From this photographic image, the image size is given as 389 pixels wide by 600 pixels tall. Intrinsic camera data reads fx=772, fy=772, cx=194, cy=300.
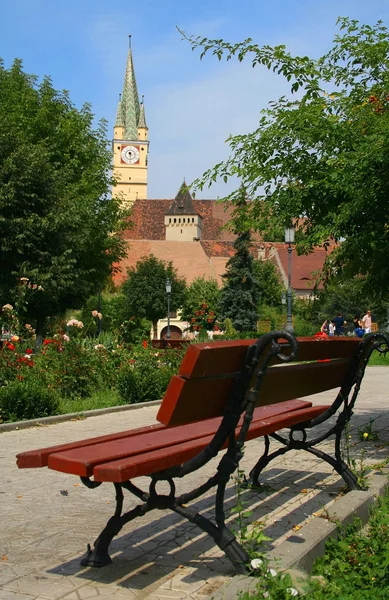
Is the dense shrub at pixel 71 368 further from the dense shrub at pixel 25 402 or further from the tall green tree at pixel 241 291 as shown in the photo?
the tall green tree at pixel 241 291

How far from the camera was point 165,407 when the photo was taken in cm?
340

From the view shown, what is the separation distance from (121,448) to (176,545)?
775 mm

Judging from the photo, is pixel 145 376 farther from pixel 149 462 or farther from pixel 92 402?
pixel 149 462

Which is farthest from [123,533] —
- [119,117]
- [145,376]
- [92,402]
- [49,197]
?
[119,117]

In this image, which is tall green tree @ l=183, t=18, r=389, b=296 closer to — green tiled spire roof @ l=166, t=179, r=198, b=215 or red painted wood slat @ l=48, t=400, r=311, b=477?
red painted wood slat @ l=48, t=400, r=311, b=477

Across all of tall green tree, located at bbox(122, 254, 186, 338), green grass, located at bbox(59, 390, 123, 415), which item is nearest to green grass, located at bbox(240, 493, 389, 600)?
green grass, located at bbox(59, 390, 123, 415)

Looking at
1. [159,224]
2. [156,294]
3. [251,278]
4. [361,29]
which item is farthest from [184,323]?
[361,29]

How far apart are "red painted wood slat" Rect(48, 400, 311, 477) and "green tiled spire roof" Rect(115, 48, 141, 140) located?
437 feet

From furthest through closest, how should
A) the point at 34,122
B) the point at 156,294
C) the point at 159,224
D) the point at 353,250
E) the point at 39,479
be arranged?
the point at 159,224 → the point at 156,294 → the point at 34,122 → the point at 353,250 → the point at 39,479

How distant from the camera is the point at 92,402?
454 inches

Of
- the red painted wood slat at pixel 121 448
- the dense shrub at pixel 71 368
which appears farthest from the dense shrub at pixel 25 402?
the red painted wood slat at pixel 121 448

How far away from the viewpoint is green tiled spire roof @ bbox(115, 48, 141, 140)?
435 ft

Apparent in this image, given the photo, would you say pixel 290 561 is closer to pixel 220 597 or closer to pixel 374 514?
pixel 220 597

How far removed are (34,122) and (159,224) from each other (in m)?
84.2
